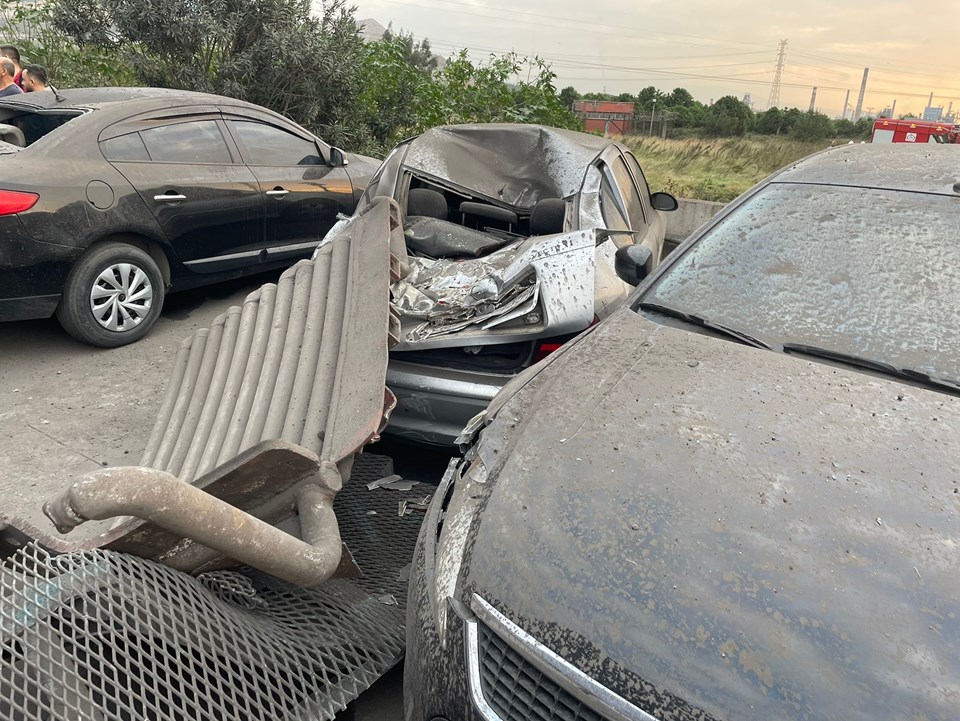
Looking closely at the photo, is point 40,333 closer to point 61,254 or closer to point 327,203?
point 61,254

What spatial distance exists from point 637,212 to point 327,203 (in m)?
2.68

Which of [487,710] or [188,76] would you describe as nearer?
[487,710]

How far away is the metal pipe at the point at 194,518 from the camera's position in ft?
5.71

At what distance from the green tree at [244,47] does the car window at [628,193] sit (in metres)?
6.22

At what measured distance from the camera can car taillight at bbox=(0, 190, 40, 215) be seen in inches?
162

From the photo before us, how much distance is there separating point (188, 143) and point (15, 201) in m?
1.38

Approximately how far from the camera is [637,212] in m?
4.96

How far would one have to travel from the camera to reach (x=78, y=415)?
13.2 ft

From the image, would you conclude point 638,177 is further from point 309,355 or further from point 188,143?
point 188,143

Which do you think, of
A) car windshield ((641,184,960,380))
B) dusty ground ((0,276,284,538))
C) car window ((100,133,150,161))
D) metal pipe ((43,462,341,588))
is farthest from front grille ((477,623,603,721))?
car window ((100,133,150,161))

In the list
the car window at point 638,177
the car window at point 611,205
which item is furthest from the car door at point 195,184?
the car window at point 638,177

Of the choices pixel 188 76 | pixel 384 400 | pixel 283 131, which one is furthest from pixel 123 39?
pixel 384 400

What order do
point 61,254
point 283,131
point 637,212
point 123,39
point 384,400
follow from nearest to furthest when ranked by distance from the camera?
1. point 384,400
2. point 61,254
3. point 637,212
4. point 283,131
5. point 123,39

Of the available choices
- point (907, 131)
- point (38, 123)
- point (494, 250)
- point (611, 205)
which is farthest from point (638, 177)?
point (907, 131)
